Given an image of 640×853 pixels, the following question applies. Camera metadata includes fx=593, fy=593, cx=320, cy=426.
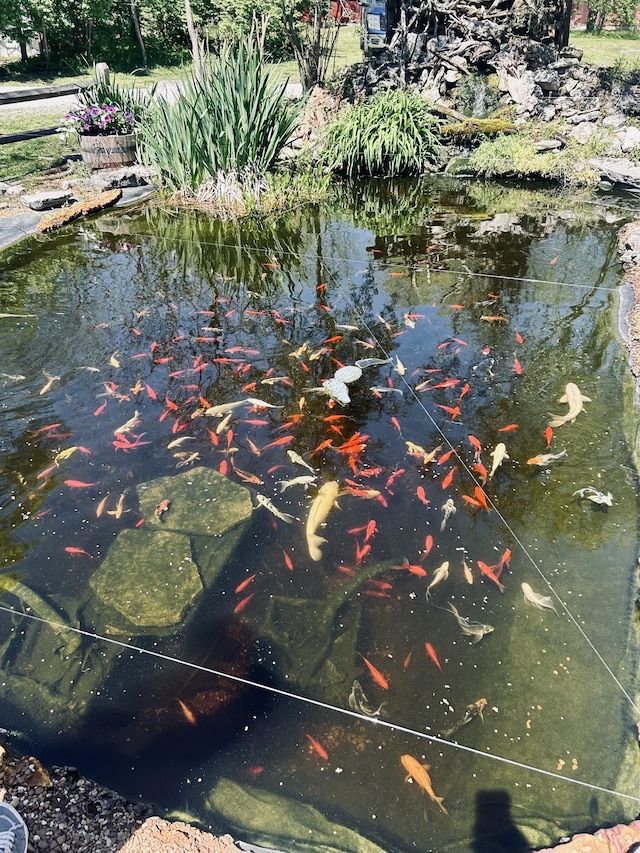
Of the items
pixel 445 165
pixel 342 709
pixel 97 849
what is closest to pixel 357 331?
pixel 342 709

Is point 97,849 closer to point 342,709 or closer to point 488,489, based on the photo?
point 342,709

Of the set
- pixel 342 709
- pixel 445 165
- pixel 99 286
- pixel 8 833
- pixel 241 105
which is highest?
pixel 241 105

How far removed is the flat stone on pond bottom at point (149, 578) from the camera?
2.46 m

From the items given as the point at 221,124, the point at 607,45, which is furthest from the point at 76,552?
the point at 607,45

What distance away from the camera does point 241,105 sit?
6539mm

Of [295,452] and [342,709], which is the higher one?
[295,452]

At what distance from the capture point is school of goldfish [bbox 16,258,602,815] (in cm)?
256

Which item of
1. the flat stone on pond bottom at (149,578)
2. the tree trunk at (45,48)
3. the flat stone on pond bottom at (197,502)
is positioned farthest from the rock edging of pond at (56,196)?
the tree trunk at (45,48)

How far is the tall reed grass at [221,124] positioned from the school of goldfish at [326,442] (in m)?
2.99

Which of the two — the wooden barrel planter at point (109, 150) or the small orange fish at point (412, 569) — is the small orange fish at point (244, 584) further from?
the wooden barrel planter at point (109, 150)

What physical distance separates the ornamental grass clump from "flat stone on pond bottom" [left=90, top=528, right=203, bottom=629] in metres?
6.92

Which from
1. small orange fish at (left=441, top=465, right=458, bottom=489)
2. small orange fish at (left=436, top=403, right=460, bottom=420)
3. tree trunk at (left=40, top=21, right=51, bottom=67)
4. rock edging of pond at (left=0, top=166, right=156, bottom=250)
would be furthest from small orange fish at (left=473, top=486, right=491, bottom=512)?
tree trunk at (left=40, top=21, right=51, bottom=67)

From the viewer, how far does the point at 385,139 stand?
8008mm

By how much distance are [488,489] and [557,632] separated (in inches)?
33.1
